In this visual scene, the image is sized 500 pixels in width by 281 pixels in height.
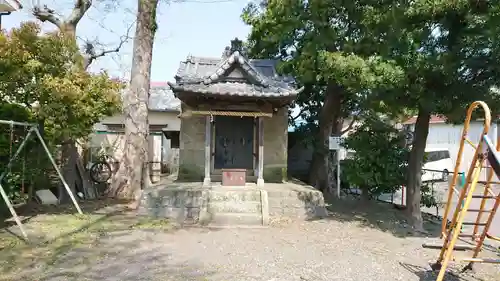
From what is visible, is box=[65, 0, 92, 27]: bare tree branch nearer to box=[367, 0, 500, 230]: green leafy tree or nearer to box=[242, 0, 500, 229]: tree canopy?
box=[242, 0, 500, 229]: tree canopy

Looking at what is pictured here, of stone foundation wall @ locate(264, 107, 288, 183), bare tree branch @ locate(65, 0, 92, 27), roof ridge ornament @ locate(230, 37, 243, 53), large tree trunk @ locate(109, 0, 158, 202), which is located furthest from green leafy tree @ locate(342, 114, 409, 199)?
bare tree branch @ locate(65, 0, 92, 27)

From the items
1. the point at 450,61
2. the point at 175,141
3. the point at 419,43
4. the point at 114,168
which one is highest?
the point at 419,43

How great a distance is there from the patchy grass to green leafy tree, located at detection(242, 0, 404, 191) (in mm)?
5420

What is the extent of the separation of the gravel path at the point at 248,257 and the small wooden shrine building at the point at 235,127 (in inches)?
127

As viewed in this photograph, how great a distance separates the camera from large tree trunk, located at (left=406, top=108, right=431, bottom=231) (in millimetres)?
9180

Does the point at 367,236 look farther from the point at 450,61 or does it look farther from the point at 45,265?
the point at 45,265

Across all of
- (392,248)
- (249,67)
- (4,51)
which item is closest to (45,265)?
(4,51)

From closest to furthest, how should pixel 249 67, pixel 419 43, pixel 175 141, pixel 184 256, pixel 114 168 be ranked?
pixel 184 256, pixel 419 43, pixel 249 67, pixel 114 168, pixel 175 141

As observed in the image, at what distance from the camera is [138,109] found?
40.0 feet

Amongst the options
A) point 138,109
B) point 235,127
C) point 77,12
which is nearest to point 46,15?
point 77,12

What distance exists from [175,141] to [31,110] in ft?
28.9

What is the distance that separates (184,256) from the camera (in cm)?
633

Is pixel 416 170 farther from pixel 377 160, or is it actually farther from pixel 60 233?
pixel 60 233

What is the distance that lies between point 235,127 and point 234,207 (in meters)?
3.80
